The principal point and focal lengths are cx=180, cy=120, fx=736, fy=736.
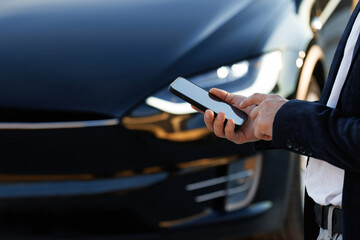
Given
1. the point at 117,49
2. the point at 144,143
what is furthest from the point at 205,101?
the point at 117,49

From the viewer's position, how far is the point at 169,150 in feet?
8.71

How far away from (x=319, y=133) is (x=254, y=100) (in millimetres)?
271

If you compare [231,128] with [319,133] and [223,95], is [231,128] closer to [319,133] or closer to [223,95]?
[223,95]

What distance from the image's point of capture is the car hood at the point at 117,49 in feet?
8.89

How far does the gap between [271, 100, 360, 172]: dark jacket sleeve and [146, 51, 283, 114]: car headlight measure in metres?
1.31

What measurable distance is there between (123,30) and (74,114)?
0.44m

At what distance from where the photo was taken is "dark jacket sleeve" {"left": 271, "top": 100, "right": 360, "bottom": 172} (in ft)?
4.21

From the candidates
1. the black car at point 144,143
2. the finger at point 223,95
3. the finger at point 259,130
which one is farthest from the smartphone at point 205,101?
the black car at point 144,143

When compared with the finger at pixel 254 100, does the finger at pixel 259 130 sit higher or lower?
lower

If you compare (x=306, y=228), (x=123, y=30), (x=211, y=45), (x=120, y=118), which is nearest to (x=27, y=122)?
(x=120, y=118)

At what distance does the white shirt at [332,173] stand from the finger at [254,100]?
166mm

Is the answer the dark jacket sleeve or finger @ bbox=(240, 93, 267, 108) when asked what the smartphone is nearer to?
finger @ bbox=(240, 93, 267, 108)

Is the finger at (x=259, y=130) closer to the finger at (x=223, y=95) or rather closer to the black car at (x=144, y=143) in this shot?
the finger at (x=223, y=95)

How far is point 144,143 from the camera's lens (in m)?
2.66
